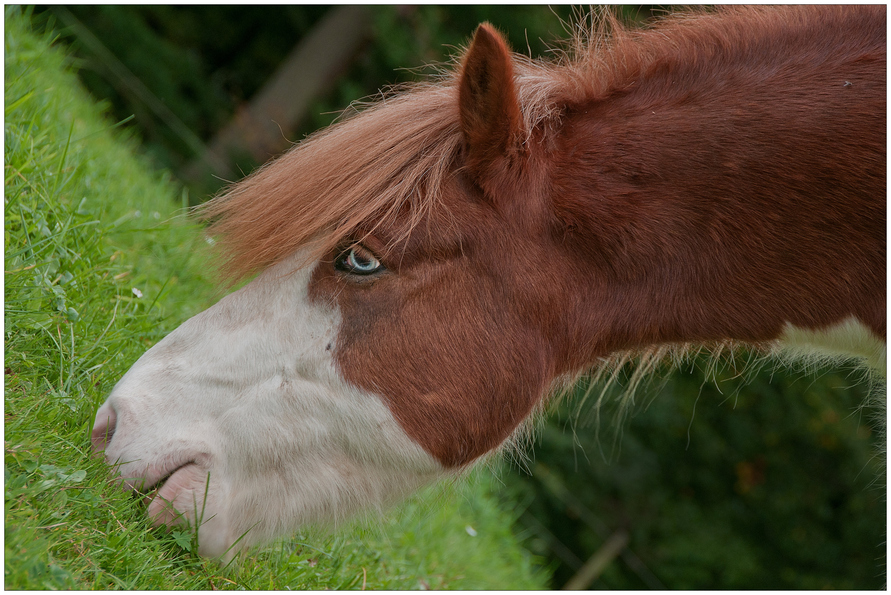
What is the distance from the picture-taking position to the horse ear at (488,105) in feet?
6.39

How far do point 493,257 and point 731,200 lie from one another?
2.30ft

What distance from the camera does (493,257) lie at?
84.0 inches

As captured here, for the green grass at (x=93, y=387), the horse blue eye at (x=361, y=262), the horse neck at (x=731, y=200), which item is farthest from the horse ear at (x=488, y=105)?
the green grass at (x=93, y=387)

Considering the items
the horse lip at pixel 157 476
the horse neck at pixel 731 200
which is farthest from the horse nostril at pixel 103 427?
the horse neck at pixel 731 200

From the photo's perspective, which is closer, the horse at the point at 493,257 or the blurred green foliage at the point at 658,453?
the horse at the point at 493,257

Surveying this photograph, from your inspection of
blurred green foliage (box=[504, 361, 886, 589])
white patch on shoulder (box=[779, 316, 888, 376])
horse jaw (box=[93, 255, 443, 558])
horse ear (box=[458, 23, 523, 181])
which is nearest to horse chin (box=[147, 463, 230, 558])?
horse jaw (box=[93, 255, 443, 558])

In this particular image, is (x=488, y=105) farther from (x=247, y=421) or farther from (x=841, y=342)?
(x=841, y=342)

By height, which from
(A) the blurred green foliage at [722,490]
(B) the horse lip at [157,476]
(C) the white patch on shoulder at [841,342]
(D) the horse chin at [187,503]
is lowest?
(A) the blurred green foliage at [722,490]

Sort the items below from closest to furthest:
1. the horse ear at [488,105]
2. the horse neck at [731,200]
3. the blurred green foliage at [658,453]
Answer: the horse ear at [488,105] → the horse neck at [731,200] → the blurred green foliage at [658,453]

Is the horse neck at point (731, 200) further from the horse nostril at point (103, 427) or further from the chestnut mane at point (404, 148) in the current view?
the horse nostril at point (103, 427)

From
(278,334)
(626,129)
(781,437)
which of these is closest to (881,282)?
(626,129)

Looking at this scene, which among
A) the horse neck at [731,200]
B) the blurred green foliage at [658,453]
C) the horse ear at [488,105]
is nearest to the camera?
the horse ear at [488,105]

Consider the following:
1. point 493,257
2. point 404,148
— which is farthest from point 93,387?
point 493,257

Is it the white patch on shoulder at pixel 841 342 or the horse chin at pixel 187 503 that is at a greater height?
the horse chin at pixel 187 503
